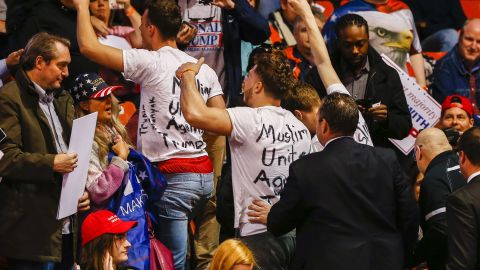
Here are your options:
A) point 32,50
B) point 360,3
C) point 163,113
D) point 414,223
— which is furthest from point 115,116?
point 360,3

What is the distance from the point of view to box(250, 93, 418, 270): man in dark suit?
5949 millimetres

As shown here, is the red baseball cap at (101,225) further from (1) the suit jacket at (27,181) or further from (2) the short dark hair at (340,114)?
(2) the short dark hair at (340,114)

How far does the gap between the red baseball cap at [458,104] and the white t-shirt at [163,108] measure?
115 inches

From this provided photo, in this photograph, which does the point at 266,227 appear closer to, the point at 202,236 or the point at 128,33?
the point at 202,236

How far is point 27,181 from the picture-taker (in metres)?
6.54

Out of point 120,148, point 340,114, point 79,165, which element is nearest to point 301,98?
point 340,114

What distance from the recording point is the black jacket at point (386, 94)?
8.12 m

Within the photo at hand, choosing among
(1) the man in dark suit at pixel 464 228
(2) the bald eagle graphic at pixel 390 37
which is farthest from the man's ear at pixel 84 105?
(2) the bald eagle graphic at pixel 390 37

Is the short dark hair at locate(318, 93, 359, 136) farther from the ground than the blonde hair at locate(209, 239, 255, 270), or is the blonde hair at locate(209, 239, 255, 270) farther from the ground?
the short dark hair at locate(318, 93, 359, 136)

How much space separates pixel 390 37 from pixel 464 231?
11.7ft

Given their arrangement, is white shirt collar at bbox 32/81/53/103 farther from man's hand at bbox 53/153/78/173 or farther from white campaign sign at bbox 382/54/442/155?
white campaign sign at bbox 382/54/442/155

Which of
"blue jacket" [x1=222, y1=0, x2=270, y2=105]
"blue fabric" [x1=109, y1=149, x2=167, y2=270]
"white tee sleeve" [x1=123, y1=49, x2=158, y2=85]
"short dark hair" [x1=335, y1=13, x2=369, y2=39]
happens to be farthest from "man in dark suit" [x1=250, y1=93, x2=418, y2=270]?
"blue jacket" [x1=222, y1=0, x2=270, y2=105]

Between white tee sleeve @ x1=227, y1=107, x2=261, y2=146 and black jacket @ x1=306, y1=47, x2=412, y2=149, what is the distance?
6.20 ft

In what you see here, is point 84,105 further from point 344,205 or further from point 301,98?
point 344,205
